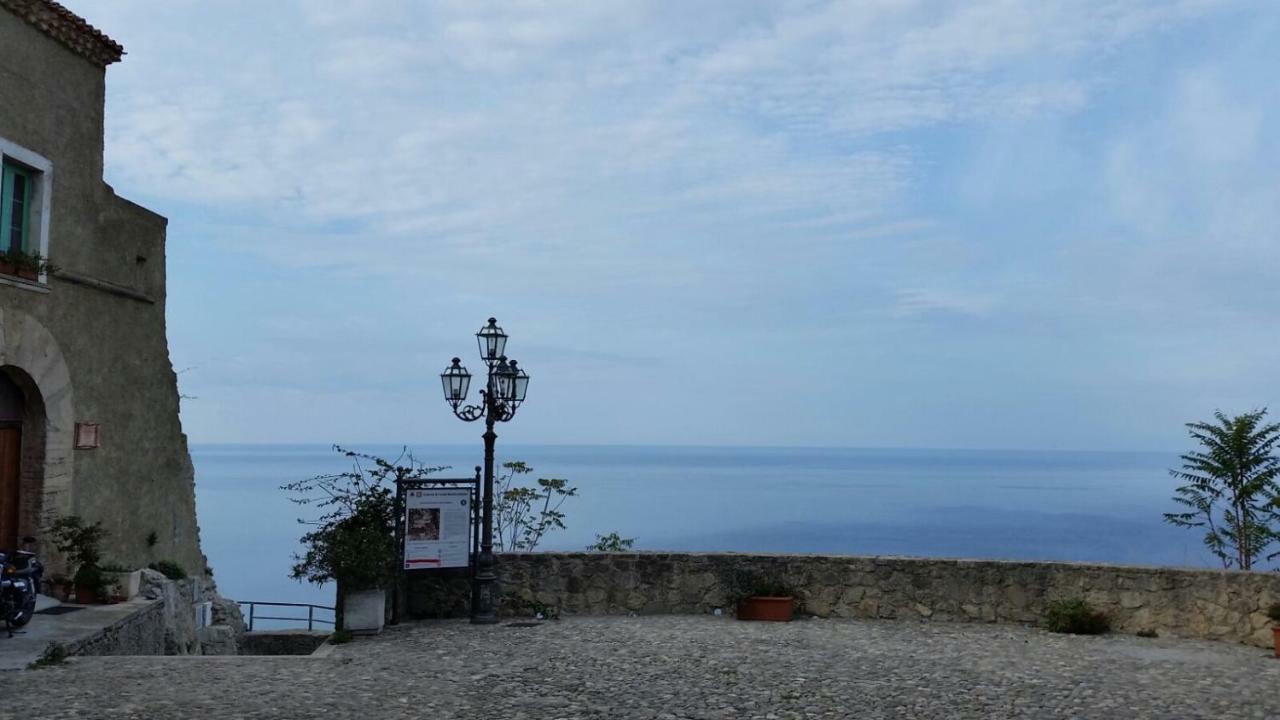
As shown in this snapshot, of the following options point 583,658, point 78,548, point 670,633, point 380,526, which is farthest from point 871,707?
point 78,548

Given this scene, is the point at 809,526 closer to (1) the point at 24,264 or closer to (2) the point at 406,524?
(2) the point at 406,524

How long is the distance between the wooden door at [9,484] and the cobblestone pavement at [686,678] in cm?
426

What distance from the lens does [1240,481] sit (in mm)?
16328

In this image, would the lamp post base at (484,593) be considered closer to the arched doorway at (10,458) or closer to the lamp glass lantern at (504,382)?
the lamp glass lantern at (504,382)

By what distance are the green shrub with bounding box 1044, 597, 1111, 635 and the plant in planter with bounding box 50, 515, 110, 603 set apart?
11.4 m

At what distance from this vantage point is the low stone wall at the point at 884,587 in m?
10.7

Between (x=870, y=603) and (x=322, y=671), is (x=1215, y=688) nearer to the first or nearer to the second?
(x=870, y=603)

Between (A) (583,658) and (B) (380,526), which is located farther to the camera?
(B) (380,526)

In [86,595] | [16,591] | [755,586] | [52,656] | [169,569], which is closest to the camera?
[52,656]

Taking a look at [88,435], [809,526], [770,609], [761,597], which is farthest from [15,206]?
[809,526]

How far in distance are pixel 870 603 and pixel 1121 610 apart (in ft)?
8.86

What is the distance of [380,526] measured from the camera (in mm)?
11656

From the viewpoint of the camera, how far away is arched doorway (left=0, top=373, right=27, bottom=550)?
12547 mm

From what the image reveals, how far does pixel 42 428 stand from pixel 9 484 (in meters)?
0.78
